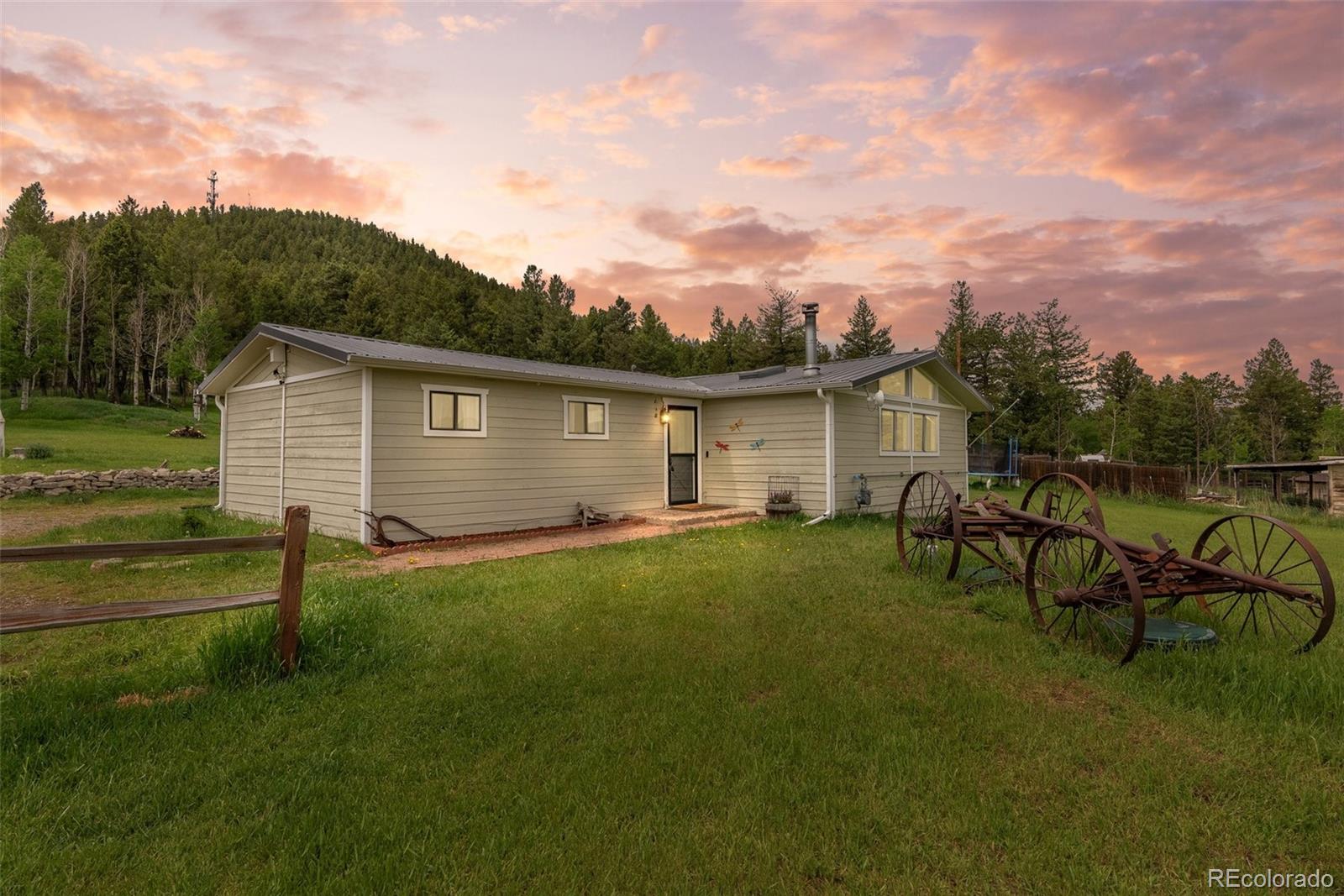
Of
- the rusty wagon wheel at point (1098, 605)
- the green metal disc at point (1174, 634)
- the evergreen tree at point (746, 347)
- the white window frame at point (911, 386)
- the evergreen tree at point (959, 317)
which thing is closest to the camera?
the rusty wagon wheel at point (1098, 605)

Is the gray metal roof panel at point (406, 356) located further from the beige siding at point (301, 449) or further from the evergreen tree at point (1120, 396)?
the evergreen tree at point (1120, 396)

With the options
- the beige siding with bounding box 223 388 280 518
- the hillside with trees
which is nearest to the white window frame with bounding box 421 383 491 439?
the beige siding with bounding box 223 388 280 518

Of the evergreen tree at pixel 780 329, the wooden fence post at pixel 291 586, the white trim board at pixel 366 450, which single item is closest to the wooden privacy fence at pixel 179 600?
the wooden fence post at pixel 291 586

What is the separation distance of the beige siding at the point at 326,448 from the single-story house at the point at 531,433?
4 cm

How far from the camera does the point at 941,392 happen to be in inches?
634

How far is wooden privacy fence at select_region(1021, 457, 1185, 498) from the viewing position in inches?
860

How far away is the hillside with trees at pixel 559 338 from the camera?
136 ft

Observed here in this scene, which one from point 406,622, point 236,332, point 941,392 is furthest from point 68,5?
point 236,332

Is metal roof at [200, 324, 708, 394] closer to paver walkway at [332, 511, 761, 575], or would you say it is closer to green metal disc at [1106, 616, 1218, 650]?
paver walkway at [332, 511, 761, 575]

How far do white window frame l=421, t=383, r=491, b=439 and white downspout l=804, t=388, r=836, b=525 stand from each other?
6.70 m

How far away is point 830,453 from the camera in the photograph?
12.3 m

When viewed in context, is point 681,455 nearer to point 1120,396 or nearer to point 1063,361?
point 1063,361

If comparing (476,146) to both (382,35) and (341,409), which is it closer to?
(382,35)

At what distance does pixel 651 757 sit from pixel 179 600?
300cm
